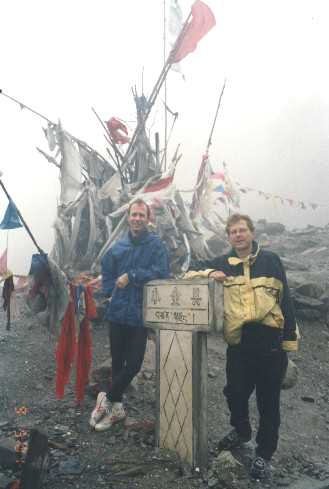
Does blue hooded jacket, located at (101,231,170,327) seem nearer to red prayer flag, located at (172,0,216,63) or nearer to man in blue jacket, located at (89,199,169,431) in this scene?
man in blue jacket, located at (89,199,169,431)

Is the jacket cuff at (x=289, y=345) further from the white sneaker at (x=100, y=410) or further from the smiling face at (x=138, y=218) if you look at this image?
the white sneaker at (x=100, y=410)

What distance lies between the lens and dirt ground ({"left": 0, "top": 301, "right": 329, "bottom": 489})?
3.31m

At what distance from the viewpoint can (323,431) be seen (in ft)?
16.3

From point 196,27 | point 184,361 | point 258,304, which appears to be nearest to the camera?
point 258,304

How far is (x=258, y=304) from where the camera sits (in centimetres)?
324

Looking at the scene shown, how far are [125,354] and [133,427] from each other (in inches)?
30.9

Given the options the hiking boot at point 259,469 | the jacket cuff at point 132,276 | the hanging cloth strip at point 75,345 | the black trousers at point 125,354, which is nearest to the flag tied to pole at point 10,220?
the hanging cloth strip at point 75,345

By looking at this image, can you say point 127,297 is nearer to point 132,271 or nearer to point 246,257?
point 132,271

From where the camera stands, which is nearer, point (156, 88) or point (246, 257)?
point (246, 257)

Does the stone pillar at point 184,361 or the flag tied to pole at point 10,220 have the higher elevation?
the flag tied to pole at point 10,220

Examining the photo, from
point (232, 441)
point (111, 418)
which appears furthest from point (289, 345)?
point (111, 418)

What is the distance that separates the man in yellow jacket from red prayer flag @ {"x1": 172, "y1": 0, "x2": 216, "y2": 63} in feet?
28.6

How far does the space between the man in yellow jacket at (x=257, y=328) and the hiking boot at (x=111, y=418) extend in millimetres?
1274

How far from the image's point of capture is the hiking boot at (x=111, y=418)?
159 inches
